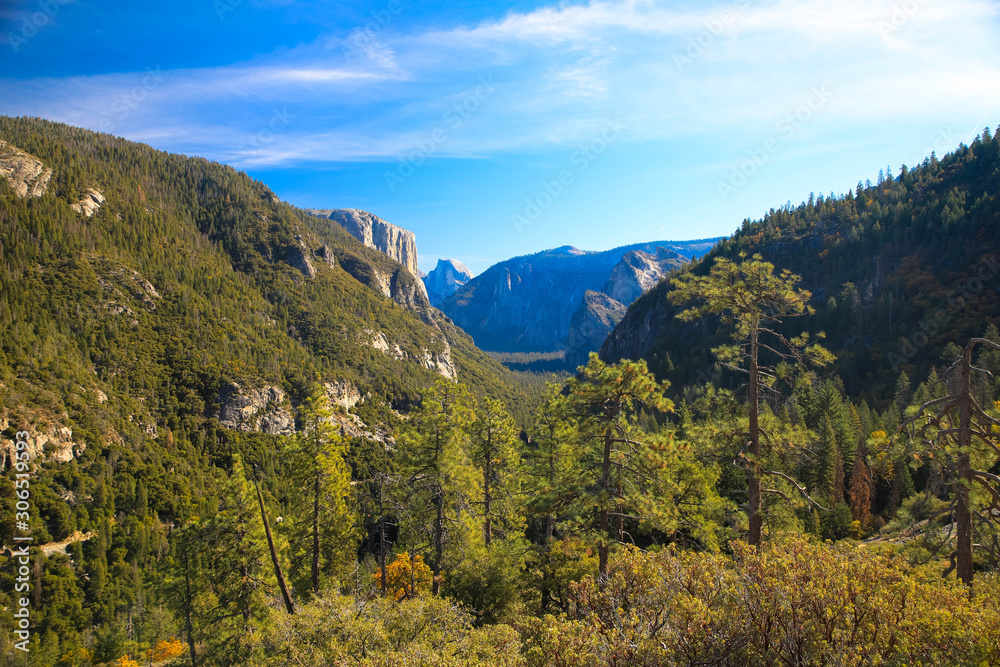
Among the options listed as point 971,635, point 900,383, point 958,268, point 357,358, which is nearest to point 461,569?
point 971,635

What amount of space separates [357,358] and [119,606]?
123544mm

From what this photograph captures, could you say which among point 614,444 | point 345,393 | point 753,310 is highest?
point 753,310

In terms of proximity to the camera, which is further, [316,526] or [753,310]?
[316,526]

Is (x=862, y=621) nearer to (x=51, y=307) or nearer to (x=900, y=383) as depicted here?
(x=900, y=383)

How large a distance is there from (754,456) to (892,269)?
17689cm

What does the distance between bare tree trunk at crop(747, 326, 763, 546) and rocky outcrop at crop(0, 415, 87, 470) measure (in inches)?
4900

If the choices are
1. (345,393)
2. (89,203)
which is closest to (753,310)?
(345,393)

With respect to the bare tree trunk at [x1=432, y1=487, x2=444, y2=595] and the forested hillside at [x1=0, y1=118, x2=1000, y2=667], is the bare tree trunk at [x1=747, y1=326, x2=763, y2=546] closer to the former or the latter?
the forested hillside at [x1=0, y1=118, x2=1000, y2=667]

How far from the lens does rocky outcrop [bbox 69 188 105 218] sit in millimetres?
169750

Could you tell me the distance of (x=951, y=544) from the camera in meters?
12.6

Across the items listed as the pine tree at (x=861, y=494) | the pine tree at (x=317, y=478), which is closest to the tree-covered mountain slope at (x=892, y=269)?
the pine tree at (x=861, y=494)

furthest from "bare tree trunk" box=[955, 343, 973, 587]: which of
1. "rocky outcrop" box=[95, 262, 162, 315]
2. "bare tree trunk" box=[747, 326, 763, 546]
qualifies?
"rocky outcrop" box=[95, 262, 162, 315]

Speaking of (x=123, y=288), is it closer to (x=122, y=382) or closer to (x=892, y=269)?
(x=122, y=382)

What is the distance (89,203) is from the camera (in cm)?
17525
